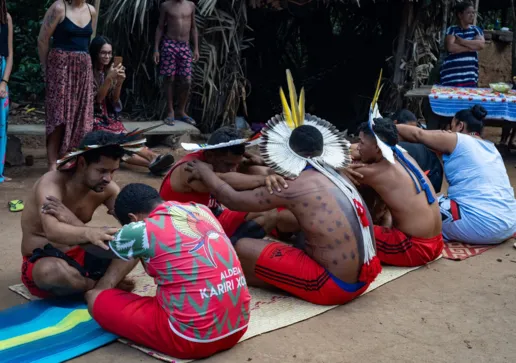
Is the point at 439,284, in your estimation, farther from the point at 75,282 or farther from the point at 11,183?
the point at 11,183

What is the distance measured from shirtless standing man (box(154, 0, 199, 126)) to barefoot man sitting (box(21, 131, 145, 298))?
4.04 m

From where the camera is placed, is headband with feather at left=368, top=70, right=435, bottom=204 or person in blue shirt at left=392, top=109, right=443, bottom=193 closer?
headband with feather at left=368, top=70, right=435, bottom=204

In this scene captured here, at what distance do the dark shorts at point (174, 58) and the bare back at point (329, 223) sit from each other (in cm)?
425

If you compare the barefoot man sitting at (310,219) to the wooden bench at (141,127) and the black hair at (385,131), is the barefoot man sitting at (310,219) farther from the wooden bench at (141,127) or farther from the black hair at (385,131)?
the wooden bench at (141,127)

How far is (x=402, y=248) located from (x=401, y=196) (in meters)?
0.38

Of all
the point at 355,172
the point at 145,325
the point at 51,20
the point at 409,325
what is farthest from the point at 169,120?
the point at 145,325

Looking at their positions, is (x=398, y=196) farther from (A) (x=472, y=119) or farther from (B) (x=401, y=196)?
(A) (x=472, y=119)

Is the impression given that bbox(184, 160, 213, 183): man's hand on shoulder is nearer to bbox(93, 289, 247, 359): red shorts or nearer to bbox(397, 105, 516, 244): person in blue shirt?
bbox(93, 289, 247, 359): red shorts

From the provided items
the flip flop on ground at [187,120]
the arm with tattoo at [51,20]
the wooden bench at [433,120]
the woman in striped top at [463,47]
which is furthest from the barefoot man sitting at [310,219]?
the woman in striped top at [463,47]

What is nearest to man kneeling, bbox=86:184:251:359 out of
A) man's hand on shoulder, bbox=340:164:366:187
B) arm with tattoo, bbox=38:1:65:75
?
man's hand on shoulder, bbox=340:164:366:187

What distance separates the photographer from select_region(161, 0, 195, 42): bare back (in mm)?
7375

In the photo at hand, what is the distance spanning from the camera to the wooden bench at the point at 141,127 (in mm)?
6758

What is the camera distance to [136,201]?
9.89 ft

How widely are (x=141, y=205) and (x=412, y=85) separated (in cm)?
695
